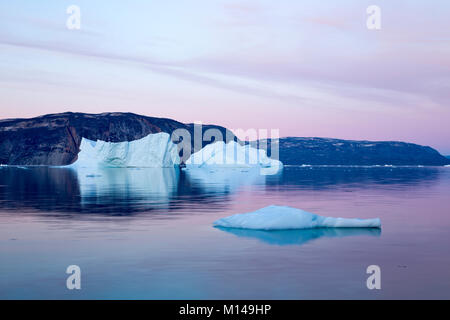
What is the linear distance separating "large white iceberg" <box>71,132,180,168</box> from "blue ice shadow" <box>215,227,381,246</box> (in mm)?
97356

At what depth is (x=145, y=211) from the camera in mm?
24469

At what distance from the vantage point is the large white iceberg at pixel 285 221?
17.7 meters

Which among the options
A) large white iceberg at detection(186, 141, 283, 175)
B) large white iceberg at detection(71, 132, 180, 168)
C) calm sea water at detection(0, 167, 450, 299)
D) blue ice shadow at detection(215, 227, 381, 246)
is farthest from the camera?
large white iceberg at detection(186, 141, 283, 175)

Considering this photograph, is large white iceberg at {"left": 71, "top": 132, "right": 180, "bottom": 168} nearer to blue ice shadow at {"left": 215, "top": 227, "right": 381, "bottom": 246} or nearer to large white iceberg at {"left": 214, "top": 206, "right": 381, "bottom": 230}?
large white iceberg at {"left": 214, "top": 206, "right": 381, "bottom": 230}

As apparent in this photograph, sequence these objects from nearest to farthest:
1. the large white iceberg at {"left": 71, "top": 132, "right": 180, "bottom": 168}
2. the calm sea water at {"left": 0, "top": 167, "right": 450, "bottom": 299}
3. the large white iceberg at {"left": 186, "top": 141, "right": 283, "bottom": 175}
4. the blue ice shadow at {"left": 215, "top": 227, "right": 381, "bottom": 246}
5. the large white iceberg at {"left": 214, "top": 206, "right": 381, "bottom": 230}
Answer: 1. the calm sea water at {"left": 0, "top": 167, "right": 450, "bottom": 299}
2. the blue ice shadow at {"left": 215, "top": 227, "right": 381, "bottom": 246}
3. the large white iceberg at {"left": 214, "top": 206, "right": 381, "bottom": 230}
4. the large white iceberg at {"left": 71, "top": 132, "right": 180, "bottom": 168}
5. the large white iceberg at {"left": 186, "top": 141, "right": 283, "bottom": 175}

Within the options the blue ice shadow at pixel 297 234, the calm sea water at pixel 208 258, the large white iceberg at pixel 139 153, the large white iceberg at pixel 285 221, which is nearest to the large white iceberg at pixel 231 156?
the large white iceberg at pixel 139 153

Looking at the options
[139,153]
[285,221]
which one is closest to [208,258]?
[285,221]

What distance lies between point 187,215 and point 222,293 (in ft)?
43.0

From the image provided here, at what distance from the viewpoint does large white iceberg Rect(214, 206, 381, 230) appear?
17.7 metres

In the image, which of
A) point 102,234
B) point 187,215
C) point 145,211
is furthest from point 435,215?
point 102,234

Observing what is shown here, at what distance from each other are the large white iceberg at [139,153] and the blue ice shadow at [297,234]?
9736 centimetres

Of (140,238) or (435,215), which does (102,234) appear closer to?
(140,238)

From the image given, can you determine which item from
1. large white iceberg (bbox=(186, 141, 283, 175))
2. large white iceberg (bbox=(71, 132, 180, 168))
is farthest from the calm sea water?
large white iceberg (bbox=(186, 141, 283, 175))
